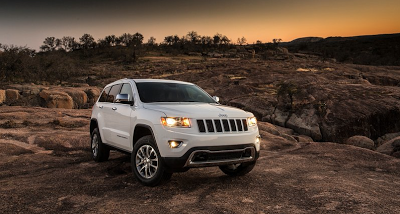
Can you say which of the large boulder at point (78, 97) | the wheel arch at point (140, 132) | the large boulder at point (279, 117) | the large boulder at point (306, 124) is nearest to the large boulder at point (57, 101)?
the large boulder at point (78, 97)

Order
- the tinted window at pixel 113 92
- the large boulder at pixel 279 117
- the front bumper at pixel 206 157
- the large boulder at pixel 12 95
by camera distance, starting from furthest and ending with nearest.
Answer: the large boulder at pixel 12 95 → the large boulder at pixel 279 117 → the tinted window at pixel 113 92 → the front bumper at pixel 206 157

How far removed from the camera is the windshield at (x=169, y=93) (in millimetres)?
6547

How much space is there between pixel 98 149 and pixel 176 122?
→ 3.11 meters

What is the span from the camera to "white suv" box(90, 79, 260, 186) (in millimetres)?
5352

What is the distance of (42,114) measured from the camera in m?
14.5

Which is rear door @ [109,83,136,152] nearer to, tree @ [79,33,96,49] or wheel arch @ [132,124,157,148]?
wheel arch @ [132,124,157,148]

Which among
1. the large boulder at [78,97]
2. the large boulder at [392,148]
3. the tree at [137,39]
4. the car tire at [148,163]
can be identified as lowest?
the large boulder at [392,148]

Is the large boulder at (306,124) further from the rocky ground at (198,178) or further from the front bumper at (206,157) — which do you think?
the front bumper at (206,157)

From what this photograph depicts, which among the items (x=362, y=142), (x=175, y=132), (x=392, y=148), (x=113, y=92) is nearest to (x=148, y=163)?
(x=175, y=132)

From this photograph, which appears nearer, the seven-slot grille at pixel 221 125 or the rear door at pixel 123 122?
the seven-slot grille at pixel 221 125

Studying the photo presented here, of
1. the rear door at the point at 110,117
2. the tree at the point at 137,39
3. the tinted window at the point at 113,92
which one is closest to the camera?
the rear door at the point at 110,117

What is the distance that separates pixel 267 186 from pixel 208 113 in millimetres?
1713

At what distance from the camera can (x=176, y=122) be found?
5.46 meters

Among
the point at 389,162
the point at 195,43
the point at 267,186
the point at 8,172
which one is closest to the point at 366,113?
the point at 389,162
